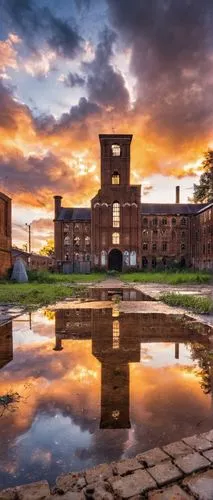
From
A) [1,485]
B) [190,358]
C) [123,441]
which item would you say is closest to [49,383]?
[123,441]

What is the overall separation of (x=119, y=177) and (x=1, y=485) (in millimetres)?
55261

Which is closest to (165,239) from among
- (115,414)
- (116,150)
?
(116,150)

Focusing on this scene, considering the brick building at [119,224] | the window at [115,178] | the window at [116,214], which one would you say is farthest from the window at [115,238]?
the window at [115,178]

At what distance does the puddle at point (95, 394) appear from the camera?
2820 millimetres

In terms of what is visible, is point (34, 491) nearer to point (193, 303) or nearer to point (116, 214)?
point (193, 303)

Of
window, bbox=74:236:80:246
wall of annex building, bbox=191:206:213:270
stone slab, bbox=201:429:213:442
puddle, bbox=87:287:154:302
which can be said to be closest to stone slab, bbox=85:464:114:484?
stone slab, bbox=201:429:213:442

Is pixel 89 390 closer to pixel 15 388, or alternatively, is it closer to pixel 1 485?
pixel 15 388

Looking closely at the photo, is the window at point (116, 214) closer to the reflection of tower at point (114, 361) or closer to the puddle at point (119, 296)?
the puddle at point (119, 296)

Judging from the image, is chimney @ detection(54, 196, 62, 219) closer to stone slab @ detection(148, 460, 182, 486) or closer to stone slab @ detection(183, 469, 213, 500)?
stone slab @ detection(148, 460, 182, 486)

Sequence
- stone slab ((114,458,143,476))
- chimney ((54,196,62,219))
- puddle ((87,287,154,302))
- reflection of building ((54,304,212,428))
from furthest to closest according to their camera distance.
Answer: chimney ((54,196,62,219)) < puddle ((87,287,154,302)) < reflection of building ((54,304,212,428)) < stone slab ((114,458,143,476))

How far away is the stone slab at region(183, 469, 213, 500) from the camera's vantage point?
88.2 inches

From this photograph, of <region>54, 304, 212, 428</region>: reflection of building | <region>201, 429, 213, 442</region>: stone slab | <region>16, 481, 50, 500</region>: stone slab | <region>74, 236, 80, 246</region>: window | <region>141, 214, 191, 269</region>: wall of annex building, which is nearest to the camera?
<region>16, 481, 50, 500</region>: stone slab

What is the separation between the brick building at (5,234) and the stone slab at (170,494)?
2652cm

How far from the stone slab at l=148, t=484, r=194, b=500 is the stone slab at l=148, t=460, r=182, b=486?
0.22 feet
